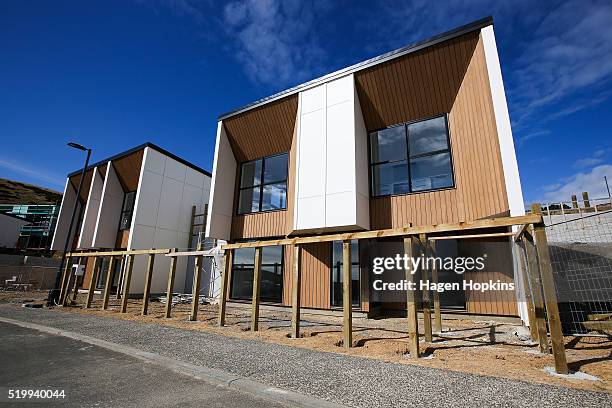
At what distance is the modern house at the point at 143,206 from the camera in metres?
19.8

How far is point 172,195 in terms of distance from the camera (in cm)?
2166

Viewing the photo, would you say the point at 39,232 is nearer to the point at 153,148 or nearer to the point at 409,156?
the point at 153,148

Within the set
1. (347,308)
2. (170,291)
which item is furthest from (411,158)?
(170,291)

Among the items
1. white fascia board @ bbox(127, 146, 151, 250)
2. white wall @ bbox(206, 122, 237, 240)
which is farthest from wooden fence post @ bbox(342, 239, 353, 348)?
white fascia board @ bbox(127, 146, 151, 250)

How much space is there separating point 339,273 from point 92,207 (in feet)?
70.3

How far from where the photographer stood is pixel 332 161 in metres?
12.2

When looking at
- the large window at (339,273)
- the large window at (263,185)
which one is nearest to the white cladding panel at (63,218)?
the large window at (263,185)

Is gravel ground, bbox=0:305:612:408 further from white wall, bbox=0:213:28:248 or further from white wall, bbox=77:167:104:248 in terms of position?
white wall, bbox=0:213:28:248

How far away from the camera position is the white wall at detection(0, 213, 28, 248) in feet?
131

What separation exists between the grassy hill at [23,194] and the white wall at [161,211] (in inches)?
2862

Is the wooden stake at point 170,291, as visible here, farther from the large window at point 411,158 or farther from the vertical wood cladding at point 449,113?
the large window at point 411,158

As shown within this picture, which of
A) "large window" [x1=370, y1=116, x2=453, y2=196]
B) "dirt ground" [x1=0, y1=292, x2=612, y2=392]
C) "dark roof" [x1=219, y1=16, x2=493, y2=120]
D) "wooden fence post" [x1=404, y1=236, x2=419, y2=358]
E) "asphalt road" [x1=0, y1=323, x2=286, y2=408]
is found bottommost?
"asphalt road" [x1=0, y1=323, x2=286, y2=408]

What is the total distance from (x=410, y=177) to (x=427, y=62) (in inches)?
171

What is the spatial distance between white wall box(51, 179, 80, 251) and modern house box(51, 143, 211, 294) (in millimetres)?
4440
